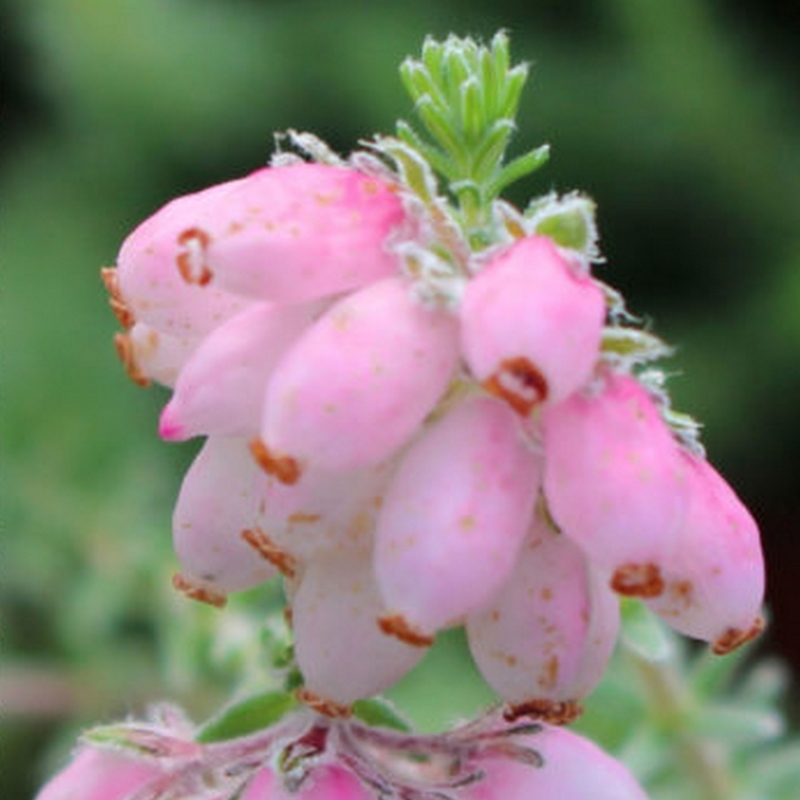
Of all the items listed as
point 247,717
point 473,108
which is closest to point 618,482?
point 473,108

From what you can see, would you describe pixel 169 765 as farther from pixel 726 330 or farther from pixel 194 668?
pixel 726 330

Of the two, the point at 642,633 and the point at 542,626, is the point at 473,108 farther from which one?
the point at 642,633

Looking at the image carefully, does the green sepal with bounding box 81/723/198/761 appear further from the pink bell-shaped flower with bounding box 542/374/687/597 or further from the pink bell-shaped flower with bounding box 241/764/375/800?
the pink bell-shaped flower with bounding box 542/374/687/597

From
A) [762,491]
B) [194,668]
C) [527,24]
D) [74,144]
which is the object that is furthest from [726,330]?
[194,668]

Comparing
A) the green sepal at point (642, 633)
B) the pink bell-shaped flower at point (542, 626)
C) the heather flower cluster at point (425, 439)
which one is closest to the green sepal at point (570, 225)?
the heather flower cluster at point (425, 439)

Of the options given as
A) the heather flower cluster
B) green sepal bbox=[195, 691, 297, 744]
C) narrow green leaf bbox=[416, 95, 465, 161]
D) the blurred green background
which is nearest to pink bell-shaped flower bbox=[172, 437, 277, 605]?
the heather flower cluster
